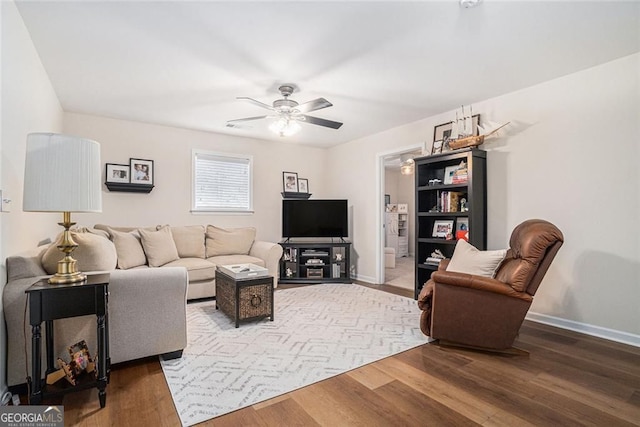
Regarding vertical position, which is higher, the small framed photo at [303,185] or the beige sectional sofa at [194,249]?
the small framed photo at [303,185]

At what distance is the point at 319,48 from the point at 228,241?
3.20m

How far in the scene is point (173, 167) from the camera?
16.1 feet

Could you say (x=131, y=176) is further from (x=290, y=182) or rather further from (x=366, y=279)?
(x=366, y=279)

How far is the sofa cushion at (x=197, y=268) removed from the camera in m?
3.99

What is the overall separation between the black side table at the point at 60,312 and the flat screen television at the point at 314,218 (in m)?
3.65

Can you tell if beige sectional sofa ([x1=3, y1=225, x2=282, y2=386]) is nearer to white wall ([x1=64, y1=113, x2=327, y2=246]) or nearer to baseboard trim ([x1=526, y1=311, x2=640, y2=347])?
white wall ([x1=64, y1=113, x2=327, y2=246])

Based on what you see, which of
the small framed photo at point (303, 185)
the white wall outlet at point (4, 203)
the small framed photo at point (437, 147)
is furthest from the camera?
the small framed photo at point (303, 185)

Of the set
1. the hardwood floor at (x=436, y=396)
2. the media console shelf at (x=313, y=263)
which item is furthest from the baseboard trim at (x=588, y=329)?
the media console shelf at (x=313, y=263)

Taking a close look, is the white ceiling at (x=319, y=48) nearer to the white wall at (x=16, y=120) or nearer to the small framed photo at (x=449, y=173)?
the white wall at (x=16, y=120)

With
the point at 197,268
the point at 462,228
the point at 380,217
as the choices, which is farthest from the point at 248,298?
the point at 380,217

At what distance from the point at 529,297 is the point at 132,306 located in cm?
290

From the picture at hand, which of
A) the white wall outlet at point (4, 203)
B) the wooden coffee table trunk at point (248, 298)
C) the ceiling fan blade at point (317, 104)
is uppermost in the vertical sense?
the ceiling fan blade at point (317, 104)

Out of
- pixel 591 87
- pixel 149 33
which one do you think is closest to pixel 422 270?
pixel 591 87

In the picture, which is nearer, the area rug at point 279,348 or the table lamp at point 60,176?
the table lamp at point 60,176
